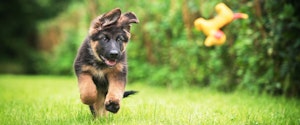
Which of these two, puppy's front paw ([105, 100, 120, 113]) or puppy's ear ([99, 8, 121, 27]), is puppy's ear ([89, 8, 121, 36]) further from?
puppy's front paw ([105, 100, 120, 113])

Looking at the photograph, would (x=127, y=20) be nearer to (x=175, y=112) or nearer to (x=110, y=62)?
(x=110, y=62)

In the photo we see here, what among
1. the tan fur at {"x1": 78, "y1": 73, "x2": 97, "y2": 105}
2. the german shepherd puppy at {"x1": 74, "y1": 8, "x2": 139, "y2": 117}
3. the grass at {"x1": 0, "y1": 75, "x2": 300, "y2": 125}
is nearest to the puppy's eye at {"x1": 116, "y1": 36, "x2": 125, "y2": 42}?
the german shepherd puppy at {"x1": 74, "y1": 8, "x2": 139, "y2": 117}

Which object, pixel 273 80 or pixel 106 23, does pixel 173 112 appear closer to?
pixel 106 23

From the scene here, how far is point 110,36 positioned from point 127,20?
29 cm

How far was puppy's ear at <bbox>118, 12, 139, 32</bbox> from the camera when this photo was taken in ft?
18.5

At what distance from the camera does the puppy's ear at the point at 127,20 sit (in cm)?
565

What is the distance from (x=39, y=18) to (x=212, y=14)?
38.6 feet

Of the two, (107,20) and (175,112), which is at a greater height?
(107,20)

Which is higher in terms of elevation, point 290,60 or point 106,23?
point 106,23

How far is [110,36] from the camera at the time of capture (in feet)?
18.2

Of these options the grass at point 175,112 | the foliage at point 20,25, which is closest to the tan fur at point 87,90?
the grass at point 175,112

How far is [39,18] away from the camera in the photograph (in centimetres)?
1977

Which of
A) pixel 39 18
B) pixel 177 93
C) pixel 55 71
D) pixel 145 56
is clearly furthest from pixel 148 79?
pixel 39 18

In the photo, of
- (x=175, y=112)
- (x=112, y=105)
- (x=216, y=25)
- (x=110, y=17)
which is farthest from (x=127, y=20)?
(x=175, y=112)
